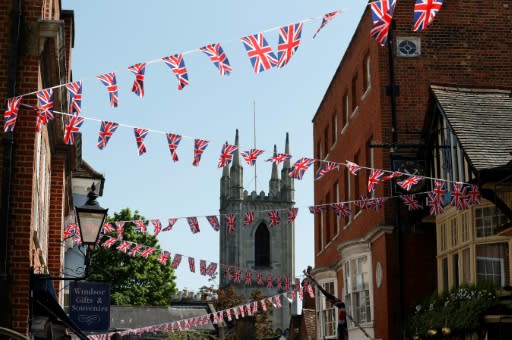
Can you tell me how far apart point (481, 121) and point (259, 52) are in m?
10.6

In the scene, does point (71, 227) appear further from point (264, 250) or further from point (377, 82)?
point (264, 250)

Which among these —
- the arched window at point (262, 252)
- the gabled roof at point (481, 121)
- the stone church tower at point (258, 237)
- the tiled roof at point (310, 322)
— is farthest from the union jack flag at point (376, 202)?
the arched window at point (262, 252)

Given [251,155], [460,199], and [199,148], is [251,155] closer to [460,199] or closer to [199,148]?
[199,148]

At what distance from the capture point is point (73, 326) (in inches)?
591

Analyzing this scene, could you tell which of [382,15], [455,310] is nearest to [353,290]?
[455,310]

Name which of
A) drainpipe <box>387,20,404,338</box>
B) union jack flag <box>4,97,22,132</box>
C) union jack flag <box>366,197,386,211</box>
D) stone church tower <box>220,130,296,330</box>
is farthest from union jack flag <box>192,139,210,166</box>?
stone church tower <box>220,130,296,330</box>

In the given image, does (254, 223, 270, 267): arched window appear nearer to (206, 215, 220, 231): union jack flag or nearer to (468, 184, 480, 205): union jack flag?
(206, 215, 220, 231): union jack flag

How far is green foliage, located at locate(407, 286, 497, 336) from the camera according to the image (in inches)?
710

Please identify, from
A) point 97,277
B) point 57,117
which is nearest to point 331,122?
point 57,117

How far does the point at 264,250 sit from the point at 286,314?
7.89 m

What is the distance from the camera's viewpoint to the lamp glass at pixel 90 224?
46.1 ft

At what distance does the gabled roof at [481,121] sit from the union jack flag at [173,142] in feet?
22.2

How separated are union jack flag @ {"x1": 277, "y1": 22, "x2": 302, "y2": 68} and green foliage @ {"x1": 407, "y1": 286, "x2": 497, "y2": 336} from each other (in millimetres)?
7932

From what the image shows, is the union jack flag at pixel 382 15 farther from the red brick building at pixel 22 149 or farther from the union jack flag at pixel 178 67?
the red brick building at pixel 22 149
